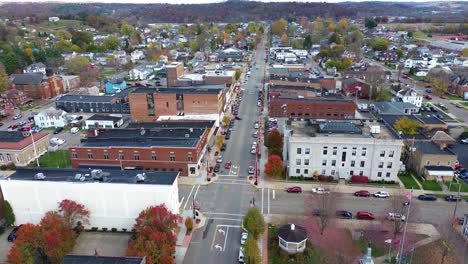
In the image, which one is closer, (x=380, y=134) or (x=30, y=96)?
(x=380, y=134)

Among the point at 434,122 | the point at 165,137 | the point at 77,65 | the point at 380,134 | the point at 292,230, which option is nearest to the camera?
the point at 292,230

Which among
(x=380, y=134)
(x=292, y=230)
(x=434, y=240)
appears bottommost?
(x=434, y=240)

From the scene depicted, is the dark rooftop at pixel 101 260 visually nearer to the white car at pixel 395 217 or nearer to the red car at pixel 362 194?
the white car at pixel 395 217

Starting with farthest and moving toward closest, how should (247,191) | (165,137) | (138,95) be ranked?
(138,95) → (165,137) → (247,191)

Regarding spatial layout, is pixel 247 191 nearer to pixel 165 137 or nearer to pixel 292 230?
pixel 292 230

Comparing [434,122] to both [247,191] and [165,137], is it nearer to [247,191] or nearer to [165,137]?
[247,191]

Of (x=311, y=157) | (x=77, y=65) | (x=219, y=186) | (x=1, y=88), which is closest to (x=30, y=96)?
(x=1, y=88)

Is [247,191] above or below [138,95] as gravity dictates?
below
